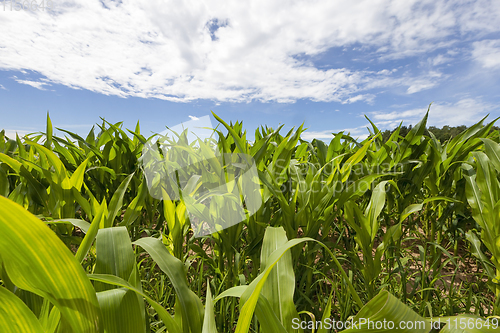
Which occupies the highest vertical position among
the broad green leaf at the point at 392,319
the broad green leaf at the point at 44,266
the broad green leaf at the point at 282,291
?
the broad green leaf at the point at 44,266

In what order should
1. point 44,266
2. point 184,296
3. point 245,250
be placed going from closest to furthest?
1. point 44,266
2. point 184,296
3. point 245,250

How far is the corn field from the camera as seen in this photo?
328mm

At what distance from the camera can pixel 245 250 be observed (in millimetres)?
832

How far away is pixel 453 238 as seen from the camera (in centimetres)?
128

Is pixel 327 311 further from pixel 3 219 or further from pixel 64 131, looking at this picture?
pixel 64 131

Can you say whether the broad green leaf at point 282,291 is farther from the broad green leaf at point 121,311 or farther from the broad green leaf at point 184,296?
the broad green leaf at point 121,311

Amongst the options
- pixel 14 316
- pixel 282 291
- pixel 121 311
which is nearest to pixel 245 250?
pixel 282 291

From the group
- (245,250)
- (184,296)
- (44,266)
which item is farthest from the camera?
(245,250)

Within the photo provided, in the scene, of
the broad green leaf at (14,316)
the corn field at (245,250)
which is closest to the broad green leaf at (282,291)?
the corn field at (245,250)

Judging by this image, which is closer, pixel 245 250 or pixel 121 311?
pixel 121 311

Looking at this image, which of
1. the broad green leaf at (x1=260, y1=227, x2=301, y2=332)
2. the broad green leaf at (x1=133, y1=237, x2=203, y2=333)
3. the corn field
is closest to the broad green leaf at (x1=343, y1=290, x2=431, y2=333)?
the corn field

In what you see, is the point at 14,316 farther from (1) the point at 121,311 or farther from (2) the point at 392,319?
(2) the point at 392,319

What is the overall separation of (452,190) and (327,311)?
4.72 ft

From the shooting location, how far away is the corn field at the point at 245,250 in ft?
1.07
